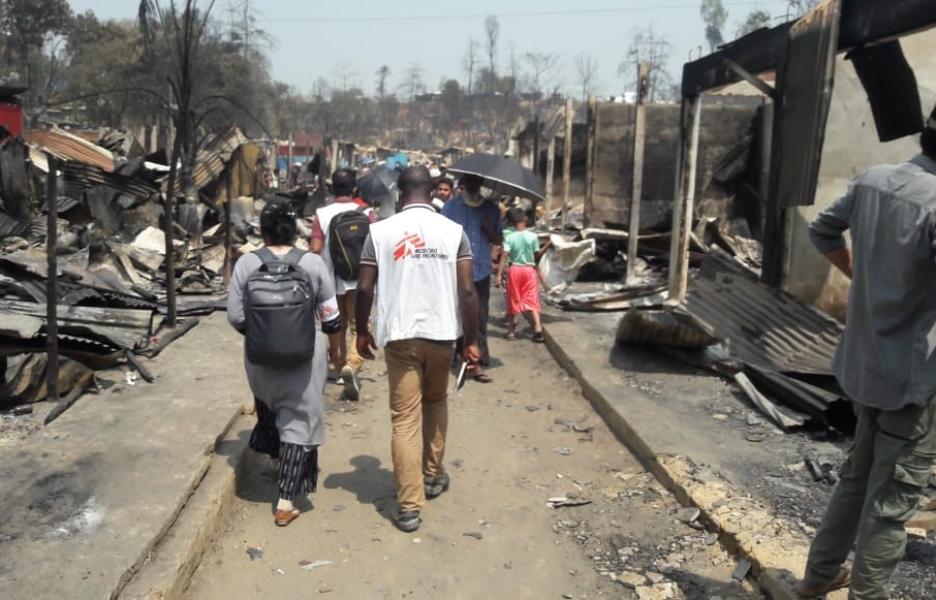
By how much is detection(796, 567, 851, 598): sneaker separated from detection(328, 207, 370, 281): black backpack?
4.13 metres

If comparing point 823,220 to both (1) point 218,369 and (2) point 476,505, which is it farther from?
(1) point 218,369

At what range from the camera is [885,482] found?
2867 millimetres

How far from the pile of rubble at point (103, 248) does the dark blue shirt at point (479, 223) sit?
2844 mm

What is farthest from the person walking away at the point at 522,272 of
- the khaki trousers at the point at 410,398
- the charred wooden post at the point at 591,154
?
the charred wooden post at the point at 591,154

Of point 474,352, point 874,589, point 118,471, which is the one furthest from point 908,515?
point 118,471

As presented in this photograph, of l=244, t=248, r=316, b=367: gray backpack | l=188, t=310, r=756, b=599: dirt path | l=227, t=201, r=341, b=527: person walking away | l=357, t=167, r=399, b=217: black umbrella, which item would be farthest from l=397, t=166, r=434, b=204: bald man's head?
l=357, t=167, r=399, b=217: black umbrella

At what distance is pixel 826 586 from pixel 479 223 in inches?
186

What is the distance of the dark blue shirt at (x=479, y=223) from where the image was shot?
7434 mm

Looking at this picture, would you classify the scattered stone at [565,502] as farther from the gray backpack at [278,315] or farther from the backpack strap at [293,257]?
the backpack strap at [293,257]

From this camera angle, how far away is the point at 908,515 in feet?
9.32

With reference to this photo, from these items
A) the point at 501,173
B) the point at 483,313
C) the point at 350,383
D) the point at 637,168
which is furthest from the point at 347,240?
the point at 637,168

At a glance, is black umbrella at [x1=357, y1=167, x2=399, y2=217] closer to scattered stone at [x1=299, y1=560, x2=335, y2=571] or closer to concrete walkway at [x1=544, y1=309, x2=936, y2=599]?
concrete walkway at [x1=544, y1=309, x2=936, y2=599]

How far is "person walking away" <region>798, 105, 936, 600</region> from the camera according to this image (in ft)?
9.23

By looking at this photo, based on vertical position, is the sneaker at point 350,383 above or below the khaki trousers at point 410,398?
below
